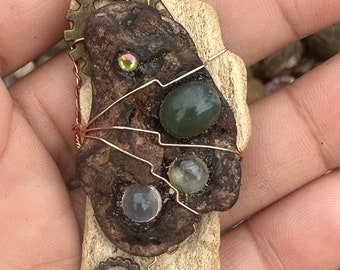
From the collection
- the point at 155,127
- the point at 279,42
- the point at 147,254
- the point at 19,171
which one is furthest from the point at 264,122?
the point at 19,171

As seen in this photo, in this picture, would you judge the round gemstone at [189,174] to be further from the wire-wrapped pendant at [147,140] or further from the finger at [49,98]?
the finger at [49,98]

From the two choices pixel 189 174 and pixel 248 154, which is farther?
pixel 248 154

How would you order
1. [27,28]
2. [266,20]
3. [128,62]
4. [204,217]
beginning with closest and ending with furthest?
[128,62] → [204,217] → [27,28] → [266,20]

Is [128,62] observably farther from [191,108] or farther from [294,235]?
[294,235]

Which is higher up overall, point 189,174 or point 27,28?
point 27,28

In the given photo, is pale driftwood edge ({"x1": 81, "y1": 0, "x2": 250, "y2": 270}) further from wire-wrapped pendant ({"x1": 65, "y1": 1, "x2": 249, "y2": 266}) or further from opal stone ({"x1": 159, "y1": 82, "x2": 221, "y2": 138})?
opal stone ({"x1": 159, "y1": 82, "x2": 221, "y2": 138})

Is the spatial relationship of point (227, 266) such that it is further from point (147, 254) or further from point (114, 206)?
point (114, 206)

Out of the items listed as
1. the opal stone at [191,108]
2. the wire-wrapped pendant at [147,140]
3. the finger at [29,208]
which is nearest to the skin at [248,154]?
the finger at [29,208]

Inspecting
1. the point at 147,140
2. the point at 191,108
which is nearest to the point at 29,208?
the point at 147,140
